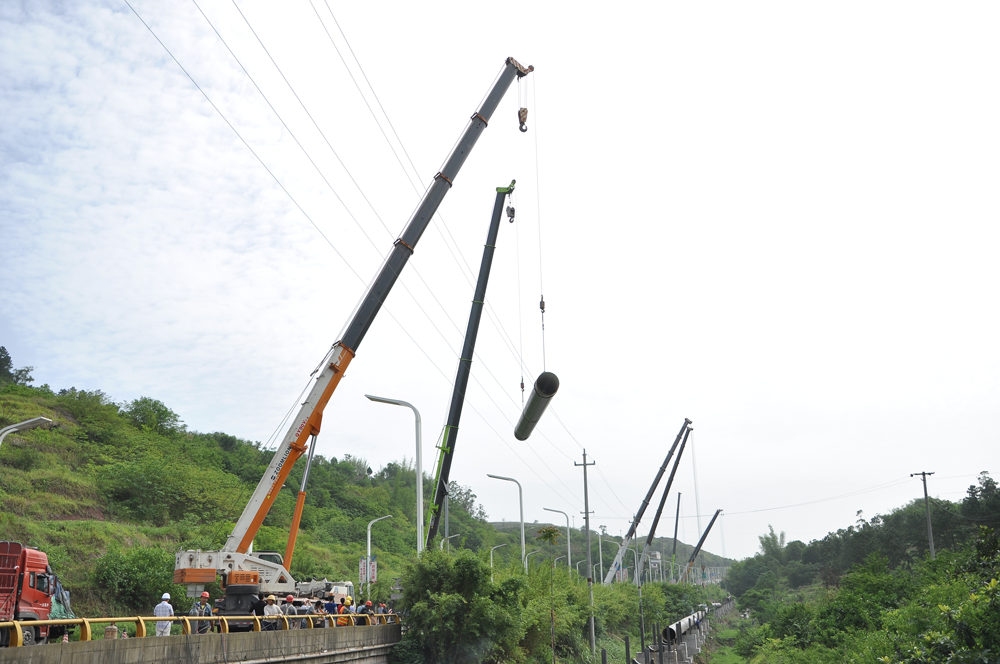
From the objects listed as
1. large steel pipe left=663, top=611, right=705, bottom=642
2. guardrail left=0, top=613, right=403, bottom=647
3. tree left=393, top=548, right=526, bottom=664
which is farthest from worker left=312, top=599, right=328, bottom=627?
large steel pipe left=663, top=611, right=705, bottom=642

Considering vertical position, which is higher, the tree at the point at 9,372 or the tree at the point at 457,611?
the tree at the point at 9,372

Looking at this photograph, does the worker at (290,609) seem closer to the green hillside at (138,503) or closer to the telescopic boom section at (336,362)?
the telescopic boom section at (336,362)

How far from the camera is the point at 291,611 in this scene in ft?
62.4

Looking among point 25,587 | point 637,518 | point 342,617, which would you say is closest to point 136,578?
point 25,587

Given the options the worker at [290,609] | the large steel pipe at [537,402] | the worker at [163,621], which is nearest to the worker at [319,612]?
the worker at [290,609]

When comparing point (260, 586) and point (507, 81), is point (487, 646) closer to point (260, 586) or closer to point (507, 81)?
point (260, 586)

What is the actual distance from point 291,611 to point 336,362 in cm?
750

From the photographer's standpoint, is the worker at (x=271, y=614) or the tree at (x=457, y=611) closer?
the worker at (x=271, y=614)

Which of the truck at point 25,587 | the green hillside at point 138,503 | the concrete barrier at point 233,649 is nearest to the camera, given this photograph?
the concrete barrier at point 233,649

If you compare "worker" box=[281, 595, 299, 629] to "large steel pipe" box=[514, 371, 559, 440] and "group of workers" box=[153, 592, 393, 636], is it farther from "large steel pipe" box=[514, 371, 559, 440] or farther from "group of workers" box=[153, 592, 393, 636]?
"large steel pipe" box=[514, 371, 559, 440]

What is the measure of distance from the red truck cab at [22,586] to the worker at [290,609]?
17.8 ft

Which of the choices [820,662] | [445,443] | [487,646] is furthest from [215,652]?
[820,662]

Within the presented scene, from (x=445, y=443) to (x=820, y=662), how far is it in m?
17.6

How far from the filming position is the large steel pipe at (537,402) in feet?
52.0
